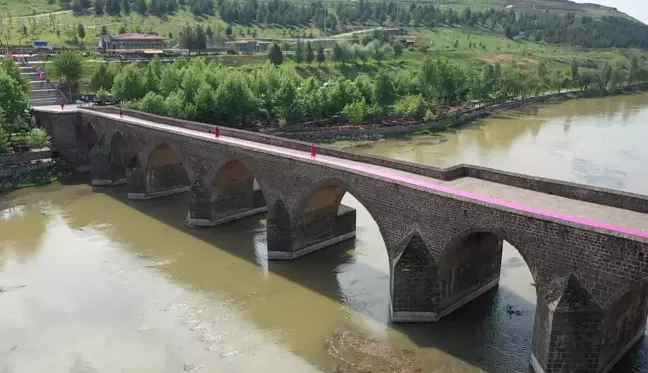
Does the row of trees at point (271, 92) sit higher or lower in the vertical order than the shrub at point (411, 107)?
higher

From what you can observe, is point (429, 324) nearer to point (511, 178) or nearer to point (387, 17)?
point (511, 178)

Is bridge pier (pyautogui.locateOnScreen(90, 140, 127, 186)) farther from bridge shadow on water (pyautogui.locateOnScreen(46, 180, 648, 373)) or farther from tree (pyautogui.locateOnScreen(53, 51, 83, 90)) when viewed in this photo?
tree (pyautogui.locateOnScreen(53, 51, 83, 90))

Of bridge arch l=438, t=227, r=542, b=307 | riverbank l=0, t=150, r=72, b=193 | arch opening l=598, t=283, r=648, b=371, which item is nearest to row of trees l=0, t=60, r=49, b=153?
riverbank l=0, t=150, r=72, b=193

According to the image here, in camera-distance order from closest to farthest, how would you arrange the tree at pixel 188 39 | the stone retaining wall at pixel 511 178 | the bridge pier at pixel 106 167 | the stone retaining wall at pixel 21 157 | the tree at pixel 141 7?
the stone retaining wall at pixel 511 178 → the bridge pier at pixel 106 167 → the stone retaining wall at pixel 21 157 → the tree at pixel 188 39 → the tree at pixel 141 7

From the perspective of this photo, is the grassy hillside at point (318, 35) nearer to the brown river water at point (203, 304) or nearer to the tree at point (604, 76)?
the tree at point (604, 76)

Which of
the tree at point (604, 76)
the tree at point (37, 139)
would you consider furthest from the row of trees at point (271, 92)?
the tree at point (604, 76)

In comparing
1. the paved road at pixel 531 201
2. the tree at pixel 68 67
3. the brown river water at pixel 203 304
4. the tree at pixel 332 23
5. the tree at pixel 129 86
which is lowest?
the brown river water at pixel 203 304

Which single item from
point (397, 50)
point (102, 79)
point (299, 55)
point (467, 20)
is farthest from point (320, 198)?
point (467, 20)
